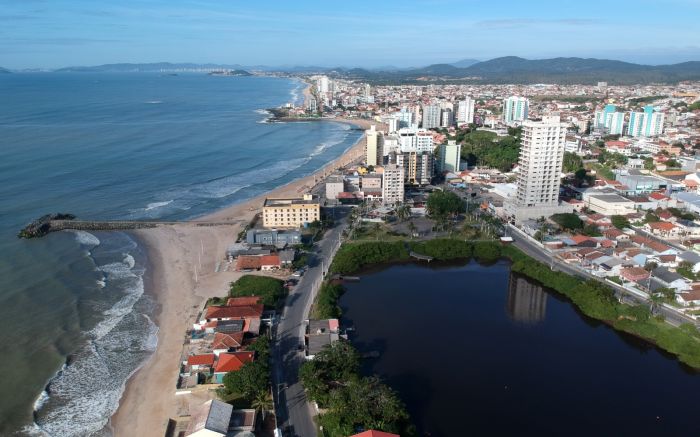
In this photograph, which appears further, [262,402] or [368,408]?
[262,402]

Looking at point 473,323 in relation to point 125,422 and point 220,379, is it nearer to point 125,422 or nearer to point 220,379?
point 220,379

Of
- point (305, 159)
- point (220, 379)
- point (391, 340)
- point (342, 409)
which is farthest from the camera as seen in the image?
point (305, 159)

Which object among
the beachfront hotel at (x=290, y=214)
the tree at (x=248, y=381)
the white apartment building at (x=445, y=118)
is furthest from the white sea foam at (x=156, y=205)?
the white apartment building at (x=445, y=118)

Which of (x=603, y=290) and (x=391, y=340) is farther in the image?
(x=603, y=290)

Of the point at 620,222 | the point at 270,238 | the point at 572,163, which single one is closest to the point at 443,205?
the point at 620,222

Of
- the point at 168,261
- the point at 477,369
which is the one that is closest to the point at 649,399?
the point at 477,369

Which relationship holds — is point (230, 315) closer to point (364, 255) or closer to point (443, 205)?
point (364, 255)

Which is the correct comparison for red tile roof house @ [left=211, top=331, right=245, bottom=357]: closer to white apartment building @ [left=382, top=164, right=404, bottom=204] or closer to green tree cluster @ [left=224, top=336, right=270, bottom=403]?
green tree cluster @ [left=224, top=336, right=270, bottom=403]

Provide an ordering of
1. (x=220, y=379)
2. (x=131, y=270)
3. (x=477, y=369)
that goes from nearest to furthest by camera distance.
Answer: (x=220, y=379) → (x=477, y=369) → (x=131, y=270)
